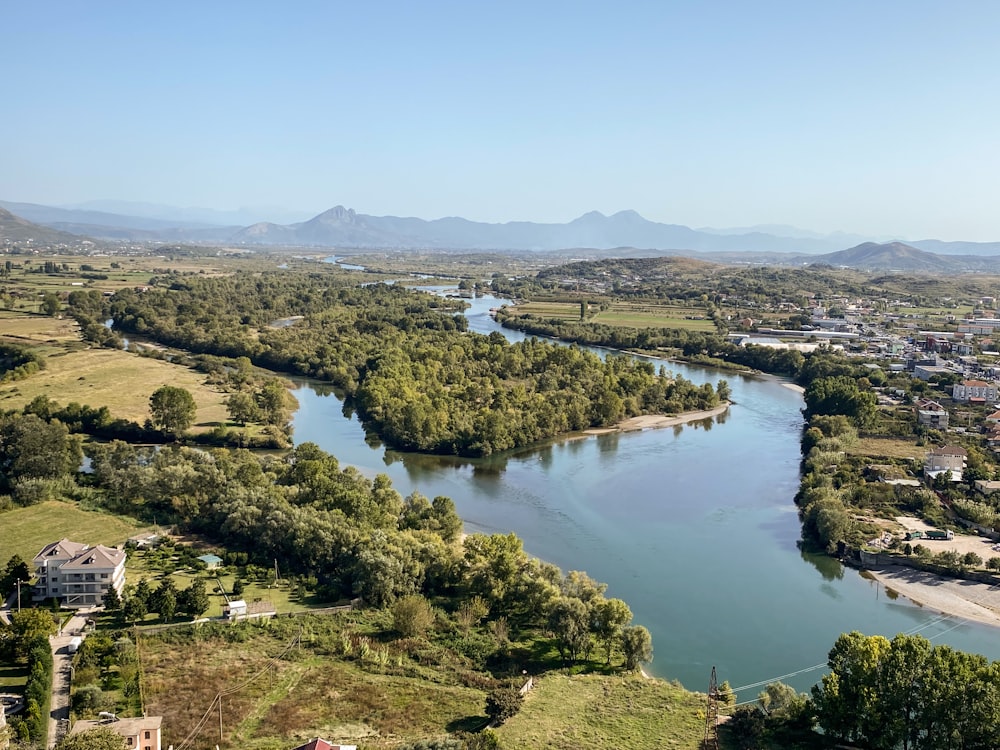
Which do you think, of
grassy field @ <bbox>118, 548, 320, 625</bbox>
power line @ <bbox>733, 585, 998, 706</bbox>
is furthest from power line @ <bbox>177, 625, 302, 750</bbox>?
power line @ <bbox>733, 585, 998, 706</bbox>

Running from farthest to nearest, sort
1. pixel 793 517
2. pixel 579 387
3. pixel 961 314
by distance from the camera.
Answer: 1. pixel 961 314
2. pixel 579 387
3. pixel 793 517

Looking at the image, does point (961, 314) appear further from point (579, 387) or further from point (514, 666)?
point (514, 666)

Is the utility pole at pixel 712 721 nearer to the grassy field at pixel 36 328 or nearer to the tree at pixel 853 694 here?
the tree at pixel 853 694

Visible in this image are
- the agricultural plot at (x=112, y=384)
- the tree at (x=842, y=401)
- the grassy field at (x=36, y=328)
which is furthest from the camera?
the grassy field at (x=36, y=328)

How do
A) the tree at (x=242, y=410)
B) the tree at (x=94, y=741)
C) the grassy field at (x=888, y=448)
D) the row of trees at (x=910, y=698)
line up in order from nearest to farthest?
the tree at (x=94, y=741), the row of trees at (x=910, y=698), the grassy field at (x=888, y=448), the tree at (x=242, y=410)

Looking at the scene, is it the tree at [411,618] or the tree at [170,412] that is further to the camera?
the tree at [170,412]

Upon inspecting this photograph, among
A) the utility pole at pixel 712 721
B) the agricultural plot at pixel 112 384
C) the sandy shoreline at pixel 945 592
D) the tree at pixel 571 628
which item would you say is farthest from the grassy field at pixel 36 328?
the sandy shoreline at pixel 945 592

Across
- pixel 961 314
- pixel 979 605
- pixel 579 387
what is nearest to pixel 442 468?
pixel 579 387
